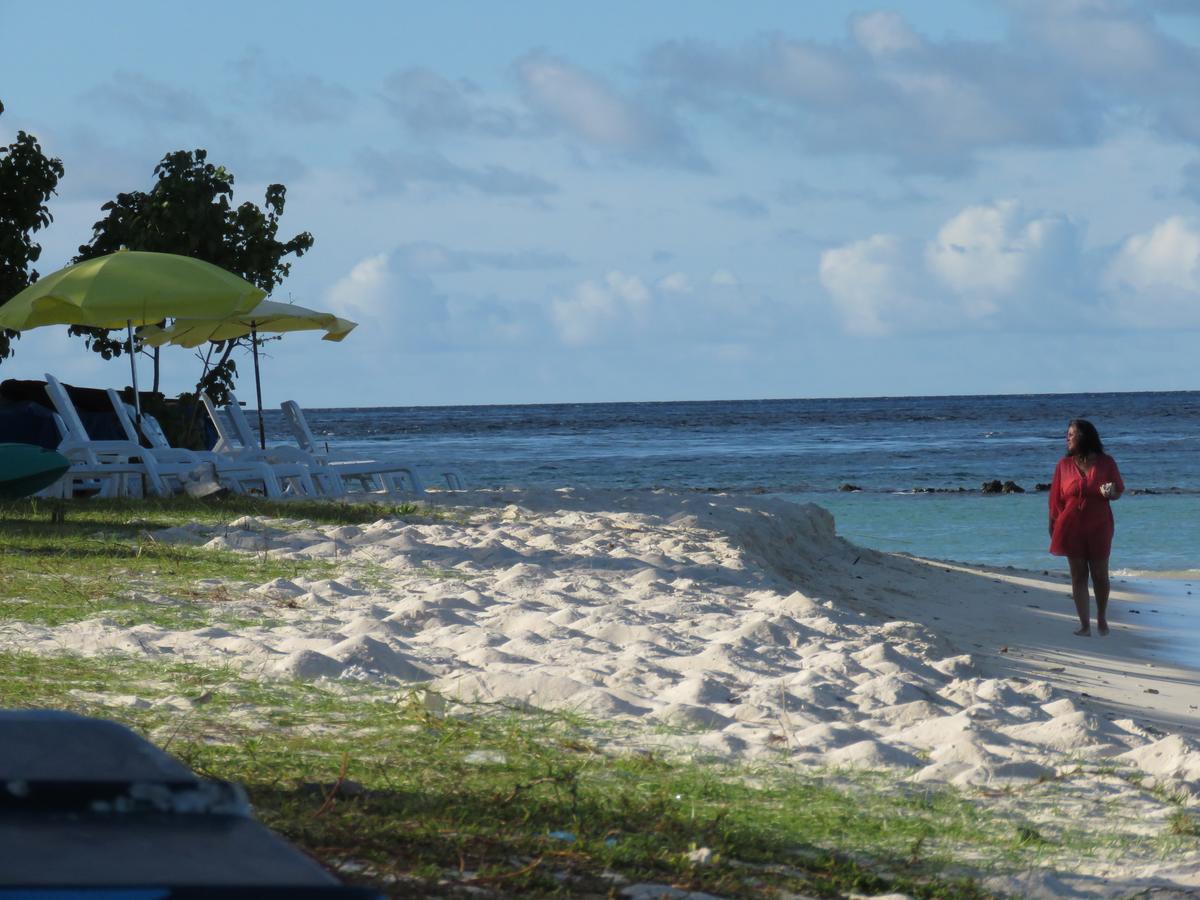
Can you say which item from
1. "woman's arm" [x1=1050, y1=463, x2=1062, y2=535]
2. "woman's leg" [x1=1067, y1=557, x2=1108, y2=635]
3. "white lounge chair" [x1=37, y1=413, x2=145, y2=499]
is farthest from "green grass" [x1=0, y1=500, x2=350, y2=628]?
"woman's leg" [x1=1067, y1=557, x2=1108, y2=635]

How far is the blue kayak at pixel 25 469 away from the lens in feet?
29.1


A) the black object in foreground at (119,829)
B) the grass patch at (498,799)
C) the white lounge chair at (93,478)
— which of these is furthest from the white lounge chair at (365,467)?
the black object in foreground at (119,829)

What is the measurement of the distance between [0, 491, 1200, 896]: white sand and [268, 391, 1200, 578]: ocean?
763 centimetres

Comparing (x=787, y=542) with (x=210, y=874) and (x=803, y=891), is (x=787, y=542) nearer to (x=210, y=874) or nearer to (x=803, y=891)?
(x=803, y=891)

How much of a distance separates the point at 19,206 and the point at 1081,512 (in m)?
14.9

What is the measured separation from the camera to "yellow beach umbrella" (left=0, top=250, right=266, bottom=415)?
35.8 feet

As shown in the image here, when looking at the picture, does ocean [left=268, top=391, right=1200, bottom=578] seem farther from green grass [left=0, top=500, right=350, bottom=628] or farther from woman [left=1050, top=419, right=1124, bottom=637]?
green grass [left=0, top=500, right=350, bottom=628]

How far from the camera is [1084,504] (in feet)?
28.3

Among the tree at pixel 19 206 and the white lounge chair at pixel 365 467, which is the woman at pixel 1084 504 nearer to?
the white lounge chair at pixel 365 467

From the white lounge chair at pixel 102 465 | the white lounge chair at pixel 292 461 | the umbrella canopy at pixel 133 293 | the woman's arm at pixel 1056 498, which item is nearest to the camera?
the woman's arm at pixel 1056 498

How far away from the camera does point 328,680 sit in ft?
15.4

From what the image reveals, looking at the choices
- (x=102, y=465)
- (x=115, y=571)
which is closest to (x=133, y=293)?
(x=102, y=465)

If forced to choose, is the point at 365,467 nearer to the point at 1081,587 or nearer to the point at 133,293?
the point at 133,293

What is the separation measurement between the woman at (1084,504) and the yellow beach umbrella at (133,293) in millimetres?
6736
